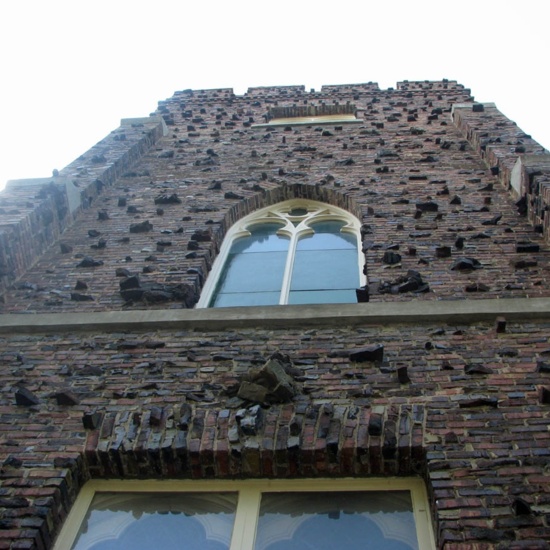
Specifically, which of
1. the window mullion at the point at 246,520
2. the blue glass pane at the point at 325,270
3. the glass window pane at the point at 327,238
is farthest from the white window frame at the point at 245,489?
the glass window pane at the point at 327,238

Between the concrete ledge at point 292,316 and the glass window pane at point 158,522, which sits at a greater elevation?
the concrete ledge at point 292,316

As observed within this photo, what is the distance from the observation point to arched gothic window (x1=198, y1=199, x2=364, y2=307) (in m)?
8.12

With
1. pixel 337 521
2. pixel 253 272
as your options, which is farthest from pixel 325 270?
pixel 337 521

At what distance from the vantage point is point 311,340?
20.1 feet

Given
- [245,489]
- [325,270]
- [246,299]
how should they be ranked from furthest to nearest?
1. [325,270]
2. [246,299]
3. [245,489]

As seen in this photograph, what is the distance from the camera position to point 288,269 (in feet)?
28.5

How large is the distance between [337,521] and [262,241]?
566 centimetres

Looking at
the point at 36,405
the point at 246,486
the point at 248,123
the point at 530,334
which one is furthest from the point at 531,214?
the point at 248,123

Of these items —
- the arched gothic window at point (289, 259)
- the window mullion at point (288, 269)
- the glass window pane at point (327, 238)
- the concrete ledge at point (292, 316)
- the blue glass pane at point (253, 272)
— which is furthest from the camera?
the glass window pane at point (327, 238)

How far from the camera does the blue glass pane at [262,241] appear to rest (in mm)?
9578

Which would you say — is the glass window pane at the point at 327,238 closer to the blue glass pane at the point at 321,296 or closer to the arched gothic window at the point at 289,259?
the arched gothic window at the point at 289,259

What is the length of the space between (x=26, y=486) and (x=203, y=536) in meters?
1.18

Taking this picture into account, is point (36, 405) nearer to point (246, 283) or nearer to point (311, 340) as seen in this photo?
point (311, 340)

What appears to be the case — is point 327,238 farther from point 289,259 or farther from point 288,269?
point 288,269
